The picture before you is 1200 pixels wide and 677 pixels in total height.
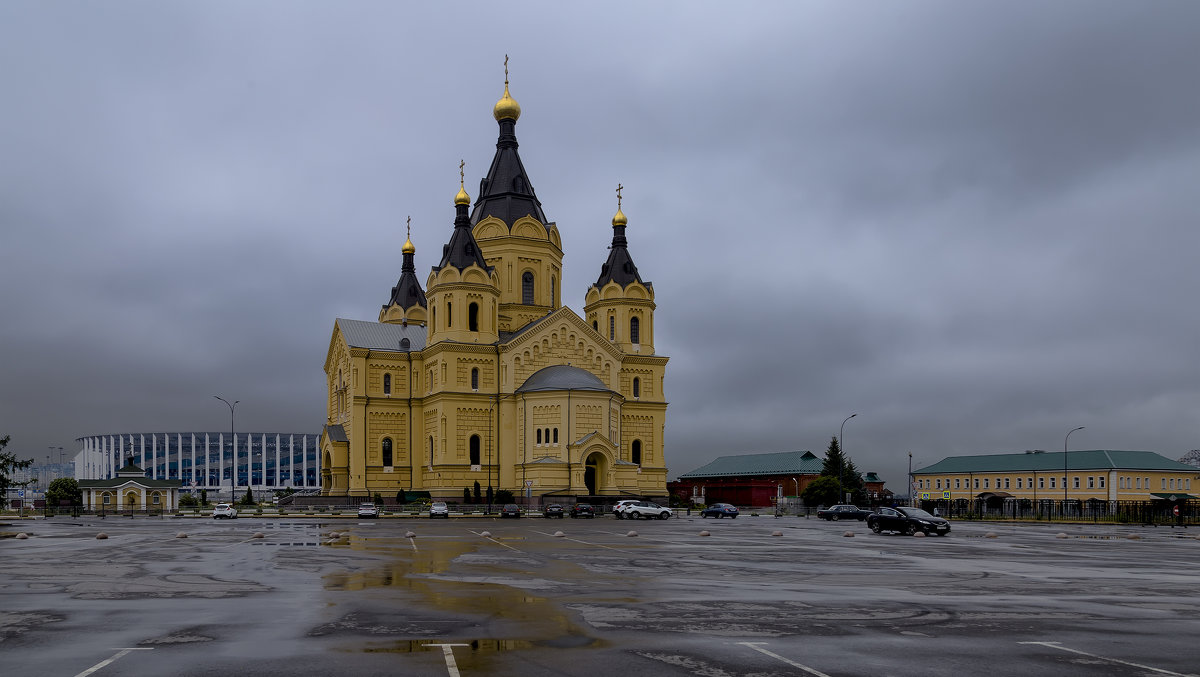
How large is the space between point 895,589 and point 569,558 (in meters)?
9.71

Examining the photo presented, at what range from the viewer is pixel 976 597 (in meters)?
17.3

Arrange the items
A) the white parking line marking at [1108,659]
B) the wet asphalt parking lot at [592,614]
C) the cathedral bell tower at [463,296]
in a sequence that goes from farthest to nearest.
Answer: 1. the cathedral bell tower at [463,296]
2. the wet asphalt parking lot at [592,614]
3. the white parking line marking at [1108,659]

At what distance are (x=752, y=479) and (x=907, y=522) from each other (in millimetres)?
66853

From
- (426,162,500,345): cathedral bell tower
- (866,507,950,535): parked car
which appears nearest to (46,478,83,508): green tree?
(426,162,500,345): cathedral bell tower

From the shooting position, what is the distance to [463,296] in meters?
73.6

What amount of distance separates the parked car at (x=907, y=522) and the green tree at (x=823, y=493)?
40909mm

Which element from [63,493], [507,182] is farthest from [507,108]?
[63,493]

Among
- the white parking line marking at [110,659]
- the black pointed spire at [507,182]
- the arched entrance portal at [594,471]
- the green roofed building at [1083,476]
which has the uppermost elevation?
the black pointed spire at [507,182]

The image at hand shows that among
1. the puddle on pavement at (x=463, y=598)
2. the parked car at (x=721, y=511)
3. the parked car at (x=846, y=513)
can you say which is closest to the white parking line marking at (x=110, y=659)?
the puddle on pavement at (x=463, y=598)

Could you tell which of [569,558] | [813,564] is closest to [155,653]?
[569,558]

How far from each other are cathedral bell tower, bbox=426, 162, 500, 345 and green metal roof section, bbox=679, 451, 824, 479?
44429 millimetres

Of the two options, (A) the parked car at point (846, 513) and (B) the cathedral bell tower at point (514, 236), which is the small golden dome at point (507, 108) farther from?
(A) the parked car at point (846, 513)

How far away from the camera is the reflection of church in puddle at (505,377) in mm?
70875

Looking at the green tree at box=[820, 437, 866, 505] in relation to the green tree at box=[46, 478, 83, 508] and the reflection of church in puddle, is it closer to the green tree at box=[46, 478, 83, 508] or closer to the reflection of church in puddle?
the reflection of church in puddle
